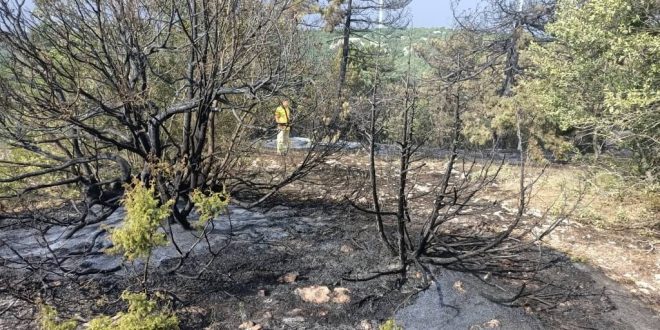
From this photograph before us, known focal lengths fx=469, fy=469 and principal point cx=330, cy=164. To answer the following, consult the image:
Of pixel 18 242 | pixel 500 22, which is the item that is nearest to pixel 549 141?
pixel 500 22

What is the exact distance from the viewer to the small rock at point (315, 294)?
3.45m

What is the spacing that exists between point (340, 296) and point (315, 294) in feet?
0.62

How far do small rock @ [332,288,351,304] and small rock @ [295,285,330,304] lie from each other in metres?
0.05

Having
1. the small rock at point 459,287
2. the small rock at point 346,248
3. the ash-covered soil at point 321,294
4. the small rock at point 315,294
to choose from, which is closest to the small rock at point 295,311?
the ash-covered soil at point 321,294

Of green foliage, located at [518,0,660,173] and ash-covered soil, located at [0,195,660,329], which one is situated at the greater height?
green foliage, located at [518,0,660,173]

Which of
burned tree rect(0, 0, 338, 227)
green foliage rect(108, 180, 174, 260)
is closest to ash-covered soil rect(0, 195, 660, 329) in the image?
green foliage rect(108, 180, 174, 260)

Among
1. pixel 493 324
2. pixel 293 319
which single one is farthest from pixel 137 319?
A: pixel 493 324

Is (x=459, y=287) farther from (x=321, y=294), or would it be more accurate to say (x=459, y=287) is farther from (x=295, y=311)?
(x=295, y=311)

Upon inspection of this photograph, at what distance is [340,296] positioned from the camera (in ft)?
11.5

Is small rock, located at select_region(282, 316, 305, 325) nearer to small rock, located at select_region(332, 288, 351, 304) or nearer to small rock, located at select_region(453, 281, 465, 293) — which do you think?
small rock, located at select_region(332, 288, 351, 304)

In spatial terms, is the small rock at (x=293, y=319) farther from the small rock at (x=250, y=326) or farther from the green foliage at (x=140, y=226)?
the green foliage at (x=140, y=226)

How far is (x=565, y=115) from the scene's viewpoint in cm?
738

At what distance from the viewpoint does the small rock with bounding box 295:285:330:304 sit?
3.45 meters

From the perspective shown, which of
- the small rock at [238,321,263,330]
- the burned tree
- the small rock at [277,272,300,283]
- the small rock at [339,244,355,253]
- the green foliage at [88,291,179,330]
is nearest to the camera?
the green foliage at [88,291,179,330]
